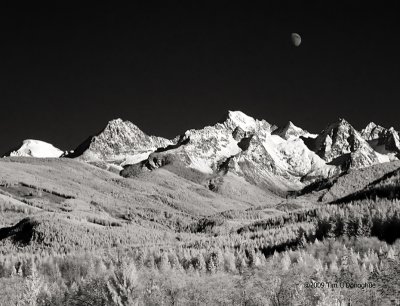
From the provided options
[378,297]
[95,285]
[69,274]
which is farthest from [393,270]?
[69,274]

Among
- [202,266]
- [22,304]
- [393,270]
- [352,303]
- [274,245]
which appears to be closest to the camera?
[352,303]

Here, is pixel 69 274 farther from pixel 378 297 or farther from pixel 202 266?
pixel 378 297

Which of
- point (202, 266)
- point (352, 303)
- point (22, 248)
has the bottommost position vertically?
point (352, 303)

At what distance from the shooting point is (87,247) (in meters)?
199

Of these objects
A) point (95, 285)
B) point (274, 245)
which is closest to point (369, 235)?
point (274, 245)

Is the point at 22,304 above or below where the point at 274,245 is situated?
below

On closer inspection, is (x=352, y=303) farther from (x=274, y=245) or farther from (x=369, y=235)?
(x=274, y=245)

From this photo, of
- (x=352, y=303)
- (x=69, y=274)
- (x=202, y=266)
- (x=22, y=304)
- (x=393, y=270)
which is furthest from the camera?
(x=69, y=274)

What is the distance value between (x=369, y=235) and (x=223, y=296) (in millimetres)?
57553

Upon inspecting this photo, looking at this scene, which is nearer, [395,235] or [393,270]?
[393,270]

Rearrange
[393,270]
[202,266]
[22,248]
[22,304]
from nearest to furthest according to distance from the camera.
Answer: [22,304] → [393,270] → [202,266] → [22,248]

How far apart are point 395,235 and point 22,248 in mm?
130901

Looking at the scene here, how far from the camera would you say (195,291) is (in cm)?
6419

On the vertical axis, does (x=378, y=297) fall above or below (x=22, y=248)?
below
